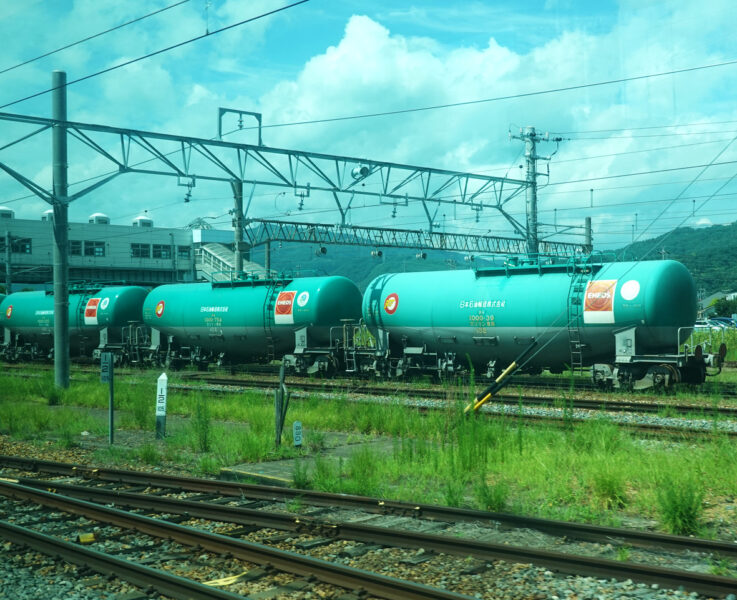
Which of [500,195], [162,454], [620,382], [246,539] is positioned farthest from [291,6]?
[500,195]

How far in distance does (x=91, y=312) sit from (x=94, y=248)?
46.6 meters

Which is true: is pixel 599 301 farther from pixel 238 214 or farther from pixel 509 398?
pixel 238 214

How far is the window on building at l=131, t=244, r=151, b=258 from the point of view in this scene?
80312 mm

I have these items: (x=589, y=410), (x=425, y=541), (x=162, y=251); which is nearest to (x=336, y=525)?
(x=425, y=541)

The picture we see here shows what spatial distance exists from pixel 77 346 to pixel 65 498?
2799 cm

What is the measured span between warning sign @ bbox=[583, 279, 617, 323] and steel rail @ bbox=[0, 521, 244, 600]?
1511cm

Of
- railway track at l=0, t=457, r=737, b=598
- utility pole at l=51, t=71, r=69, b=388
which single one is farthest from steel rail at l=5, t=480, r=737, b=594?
utility pole at l=51, t=71, r=69, b=388

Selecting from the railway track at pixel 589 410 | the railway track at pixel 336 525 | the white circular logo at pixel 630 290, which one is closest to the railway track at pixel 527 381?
the railway track at pixel 589 410

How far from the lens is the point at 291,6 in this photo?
1277 centimetres

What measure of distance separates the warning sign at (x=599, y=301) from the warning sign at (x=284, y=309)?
10772 millimetres

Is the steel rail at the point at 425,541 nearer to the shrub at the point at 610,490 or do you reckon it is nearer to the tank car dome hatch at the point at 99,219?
the shrub at the point at 610,490

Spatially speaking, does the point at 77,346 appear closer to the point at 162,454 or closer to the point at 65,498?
the point at 162,454

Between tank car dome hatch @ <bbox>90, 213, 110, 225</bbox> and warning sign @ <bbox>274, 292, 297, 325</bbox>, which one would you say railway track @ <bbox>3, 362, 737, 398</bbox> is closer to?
warning sign @ <bbox>274, 292, 297, 325</bbox>

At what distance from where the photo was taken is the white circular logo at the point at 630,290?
62.0ft
